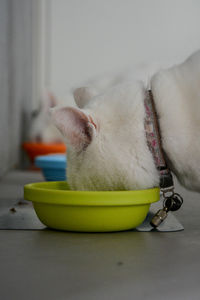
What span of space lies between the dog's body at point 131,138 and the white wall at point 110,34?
5.07 m

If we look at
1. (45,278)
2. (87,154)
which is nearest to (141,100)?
(87,154)

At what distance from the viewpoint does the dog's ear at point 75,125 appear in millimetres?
1439

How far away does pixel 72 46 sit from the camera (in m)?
6.74

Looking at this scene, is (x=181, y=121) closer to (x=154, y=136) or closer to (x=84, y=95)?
(x=154, y=136)

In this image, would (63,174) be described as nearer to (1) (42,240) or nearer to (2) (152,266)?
(1) (42,240)

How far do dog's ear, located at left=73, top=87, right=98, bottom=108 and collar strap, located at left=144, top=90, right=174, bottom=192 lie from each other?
37cm

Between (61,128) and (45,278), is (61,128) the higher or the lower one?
the higher one

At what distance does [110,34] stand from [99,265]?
598 centimetres

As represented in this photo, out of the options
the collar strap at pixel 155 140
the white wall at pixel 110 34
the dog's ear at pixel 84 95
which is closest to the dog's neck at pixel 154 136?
the collar strap at pixel 155 140

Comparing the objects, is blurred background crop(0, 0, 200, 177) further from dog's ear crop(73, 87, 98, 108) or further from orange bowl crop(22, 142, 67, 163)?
dog's ear crop(73, 87, 98, 108)

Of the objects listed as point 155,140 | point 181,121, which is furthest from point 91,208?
point 181,121

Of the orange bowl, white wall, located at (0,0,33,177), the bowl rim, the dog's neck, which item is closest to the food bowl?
the bowl rim

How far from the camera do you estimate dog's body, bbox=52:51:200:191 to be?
5.13ft

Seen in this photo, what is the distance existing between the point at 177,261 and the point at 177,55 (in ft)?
19.6
